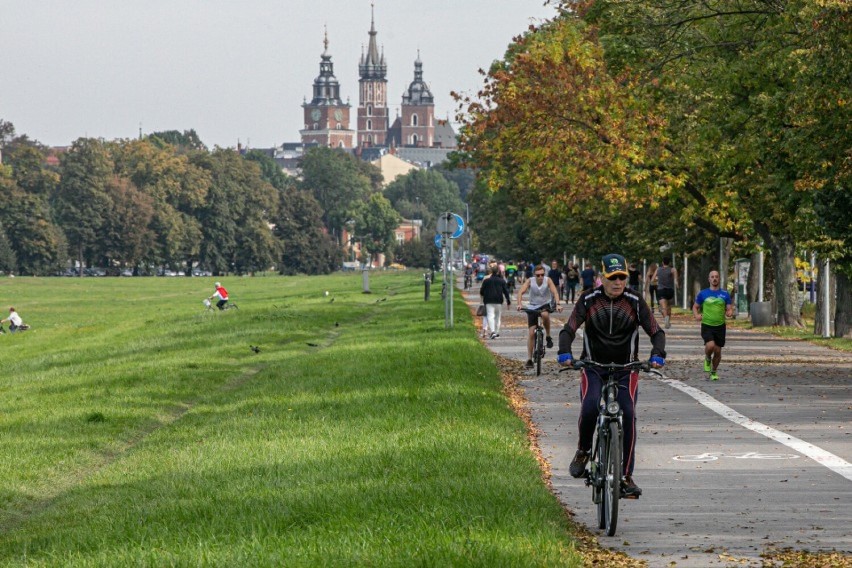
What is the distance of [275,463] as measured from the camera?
13.3 metres

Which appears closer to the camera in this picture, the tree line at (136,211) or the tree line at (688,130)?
the tree line at (688,130)

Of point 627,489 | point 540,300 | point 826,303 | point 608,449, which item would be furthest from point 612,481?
point 826,303

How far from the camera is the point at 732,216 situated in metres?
43.1

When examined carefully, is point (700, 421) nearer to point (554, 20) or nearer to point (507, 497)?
point (507, 497)

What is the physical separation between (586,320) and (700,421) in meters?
6.87

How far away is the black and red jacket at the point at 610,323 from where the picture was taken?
34.4 ft

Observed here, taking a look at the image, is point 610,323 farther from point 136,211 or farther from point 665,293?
point 136,211

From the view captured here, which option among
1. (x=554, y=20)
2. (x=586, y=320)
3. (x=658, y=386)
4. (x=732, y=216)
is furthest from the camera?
(x=554, y=20)

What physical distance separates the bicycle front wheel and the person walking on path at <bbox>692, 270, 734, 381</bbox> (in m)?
13.0

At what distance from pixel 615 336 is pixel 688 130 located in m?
28.1

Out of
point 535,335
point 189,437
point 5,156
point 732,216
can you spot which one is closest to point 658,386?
point 535,335

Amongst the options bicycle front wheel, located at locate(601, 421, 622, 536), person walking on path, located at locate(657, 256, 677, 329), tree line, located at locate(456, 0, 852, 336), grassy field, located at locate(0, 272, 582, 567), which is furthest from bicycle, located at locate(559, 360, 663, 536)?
person walking on path, located at locate(657, 256, 677, 329)

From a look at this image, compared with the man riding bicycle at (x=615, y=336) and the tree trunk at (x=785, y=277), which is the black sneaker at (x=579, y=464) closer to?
the man riding bicycle at (x=615, y=336)

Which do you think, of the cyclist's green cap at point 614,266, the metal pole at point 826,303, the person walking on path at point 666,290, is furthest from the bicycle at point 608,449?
the person walking on path at point 666,290
